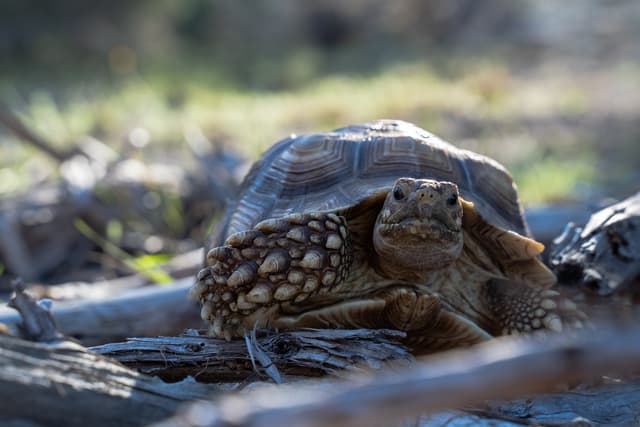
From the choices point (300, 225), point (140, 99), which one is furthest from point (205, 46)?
point (300, 225)

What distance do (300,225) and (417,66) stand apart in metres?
9.59

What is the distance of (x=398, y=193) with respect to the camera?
204 centimetres

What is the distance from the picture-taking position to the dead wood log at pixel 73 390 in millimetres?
1352

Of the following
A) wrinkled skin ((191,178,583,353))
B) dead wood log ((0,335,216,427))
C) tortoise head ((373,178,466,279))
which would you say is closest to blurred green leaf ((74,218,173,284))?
wrinkled skin ((191,178,583,353))

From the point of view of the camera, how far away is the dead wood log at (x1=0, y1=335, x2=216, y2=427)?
1352 millimetres

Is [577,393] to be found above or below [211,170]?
below

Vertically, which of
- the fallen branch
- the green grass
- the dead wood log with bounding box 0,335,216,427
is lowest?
the dead wood log with bounding box 0,335,216,427

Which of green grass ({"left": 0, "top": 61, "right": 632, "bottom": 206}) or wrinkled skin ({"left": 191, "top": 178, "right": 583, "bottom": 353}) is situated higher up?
green grass ({"left": 0, "top": 61, "right": 632, "bottom": 206})

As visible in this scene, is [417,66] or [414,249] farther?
[417,66]

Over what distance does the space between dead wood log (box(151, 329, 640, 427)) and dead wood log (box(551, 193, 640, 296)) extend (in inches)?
56.4

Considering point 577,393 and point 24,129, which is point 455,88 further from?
point 577,393

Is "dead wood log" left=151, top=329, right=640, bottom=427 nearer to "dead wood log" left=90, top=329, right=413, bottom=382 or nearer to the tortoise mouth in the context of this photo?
"dead wood log" left=90, top=329, right=413, bottom=382

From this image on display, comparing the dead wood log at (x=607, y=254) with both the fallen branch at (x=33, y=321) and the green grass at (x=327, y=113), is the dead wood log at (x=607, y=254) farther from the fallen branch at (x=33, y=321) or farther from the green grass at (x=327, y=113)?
the green grass at (x=327, y=113)

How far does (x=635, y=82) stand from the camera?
10102 mm
